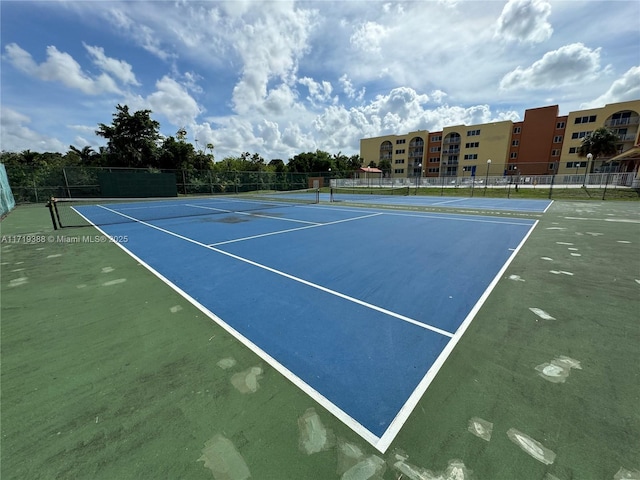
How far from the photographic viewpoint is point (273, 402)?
241 cm

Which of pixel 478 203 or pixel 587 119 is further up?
pixel 587 119

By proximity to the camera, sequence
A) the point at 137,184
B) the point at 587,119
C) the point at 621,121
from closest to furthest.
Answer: the point at 137,184
the point at 621,121
the point at 587,119

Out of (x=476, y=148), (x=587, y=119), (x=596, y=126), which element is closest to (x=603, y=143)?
(x=596, y=126)

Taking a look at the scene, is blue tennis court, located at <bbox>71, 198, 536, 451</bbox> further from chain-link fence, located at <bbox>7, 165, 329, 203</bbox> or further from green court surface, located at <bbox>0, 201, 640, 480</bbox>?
chain-link fence, located at <bbox>7, 165, 329, 203</bbox>

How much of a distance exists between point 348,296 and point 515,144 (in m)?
74.0

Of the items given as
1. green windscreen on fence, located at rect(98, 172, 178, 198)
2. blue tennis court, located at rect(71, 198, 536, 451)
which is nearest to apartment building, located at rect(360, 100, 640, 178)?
blue tennis court, located at rect(71, 198, 536, 451)

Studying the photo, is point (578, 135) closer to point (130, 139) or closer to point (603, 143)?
point (603, 143)


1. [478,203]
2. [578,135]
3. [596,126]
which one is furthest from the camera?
[578,135]

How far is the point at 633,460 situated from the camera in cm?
189

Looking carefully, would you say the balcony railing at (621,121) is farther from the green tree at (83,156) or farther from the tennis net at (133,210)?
the green tree at (83,156)

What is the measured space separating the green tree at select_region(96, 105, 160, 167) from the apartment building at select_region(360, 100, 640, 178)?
4569 centimetres

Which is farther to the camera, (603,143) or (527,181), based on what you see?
(603,143)

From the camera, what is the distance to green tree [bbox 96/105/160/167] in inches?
1320

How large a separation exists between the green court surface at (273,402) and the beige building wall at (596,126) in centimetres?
6178
